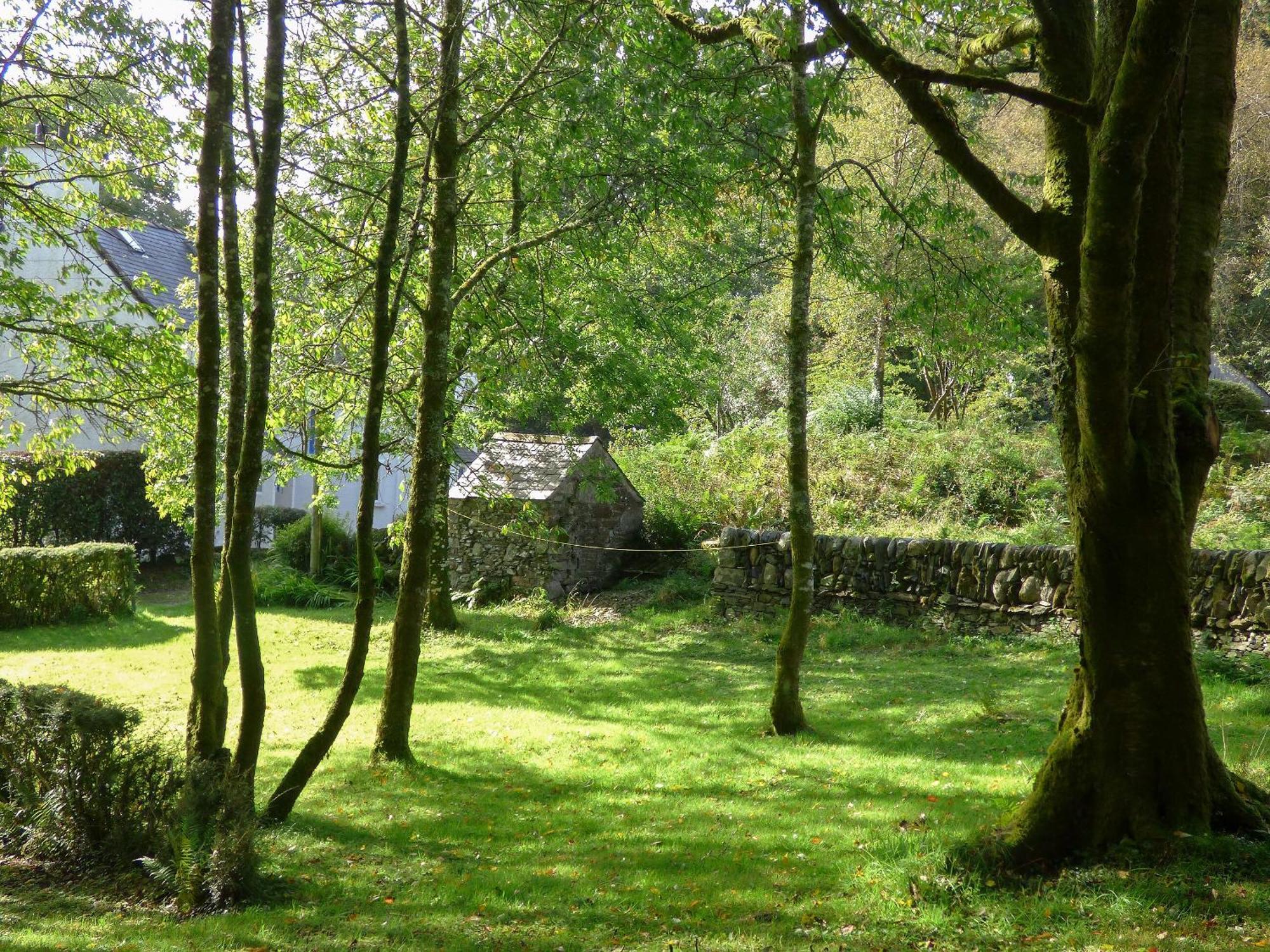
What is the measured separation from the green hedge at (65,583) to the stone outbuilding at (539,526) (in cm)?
562

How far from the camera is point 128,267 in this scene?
76.9ft

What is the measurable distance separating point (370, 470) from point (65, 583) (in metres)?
11.5

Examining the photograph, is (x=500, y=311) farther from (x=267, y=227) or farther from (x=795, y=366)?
(x=267, y=227)

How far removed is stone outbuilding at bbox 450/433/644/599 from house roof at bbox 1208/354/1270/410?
13.9 m

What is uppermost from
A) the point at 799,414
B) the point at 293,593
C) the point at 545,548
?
the point at 799,414

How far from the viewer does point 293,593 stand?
17922 millimetres

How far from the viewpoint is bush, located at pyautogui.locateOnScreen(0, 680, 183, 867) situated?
17.1 ft

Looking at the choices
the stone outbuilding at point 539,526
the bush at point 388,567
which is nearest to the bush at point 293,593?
the bush at point 388,567

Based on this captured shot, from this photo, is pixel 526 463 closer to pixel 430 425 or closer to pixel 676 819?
pixel 430 425

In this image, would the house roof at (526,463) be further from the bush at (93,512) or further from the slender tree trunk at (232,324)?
the slender tree trunk at (232,324)

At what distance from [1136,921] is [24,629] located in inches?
620

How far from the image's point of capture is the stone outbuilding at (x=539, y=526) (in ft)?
52.9

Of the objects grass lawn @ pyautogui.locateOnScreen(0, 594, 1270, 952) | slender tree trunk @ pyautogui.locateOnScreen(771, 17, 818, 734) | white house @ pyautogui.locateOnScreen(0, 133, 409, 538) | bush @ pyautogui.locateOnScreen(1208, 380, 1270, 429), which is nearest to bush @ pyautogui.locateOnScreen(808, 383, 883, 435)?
bush @ pyautogui.locateOnScreen(1208, 380, 1270, 429)

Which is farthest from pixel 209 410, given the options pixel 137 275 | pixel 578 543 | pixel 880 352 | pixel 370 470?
pixel 880 352
